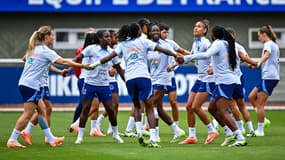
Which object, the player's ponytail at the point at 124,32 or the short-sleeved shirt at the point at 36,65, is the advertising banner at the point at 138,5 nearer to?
the player's ponytail at the point at 124,32

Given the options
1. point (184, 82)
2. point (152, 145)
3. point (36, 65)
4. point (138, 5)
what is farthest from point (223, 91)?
point (138, 5)

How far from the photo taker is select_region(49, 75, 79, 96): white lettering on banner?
33531 mm

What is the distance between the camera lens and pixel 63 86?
111 feet

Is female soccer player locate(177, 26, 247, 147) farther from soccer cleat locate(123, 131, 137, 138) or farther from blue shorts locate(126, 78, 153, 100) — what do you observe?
soccer cleat locate(123, 131, 137, 138)

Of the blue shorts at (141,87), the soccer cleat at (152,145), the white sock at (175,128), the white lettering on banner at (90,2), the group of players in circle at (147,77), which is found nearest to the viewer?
the soccer cleat at (152,145)

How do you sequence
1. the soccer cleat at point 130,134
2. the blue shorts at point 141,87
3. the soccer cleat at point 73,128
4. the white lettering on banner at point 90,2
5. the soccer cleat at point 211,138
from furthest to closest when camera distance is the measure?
the white lettering on banner at point 90,2 → the soccer cleat at point 73,128 → the soccer cleat at point 130,134 → the soccer cleat at point 211,138 → the blue shorts at point 141,87

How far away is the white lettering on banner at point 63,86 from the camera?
33.5 m

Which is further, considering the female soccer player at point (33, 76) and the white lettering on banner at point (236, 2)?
the white lettering on banner at point (236, 2)

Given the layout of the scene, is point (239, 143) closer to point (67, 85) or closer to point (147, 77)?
point (147, 77)

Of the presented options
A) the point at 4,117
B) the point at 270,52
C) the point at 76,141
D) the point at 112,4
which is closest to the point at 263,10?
the point at 112,4

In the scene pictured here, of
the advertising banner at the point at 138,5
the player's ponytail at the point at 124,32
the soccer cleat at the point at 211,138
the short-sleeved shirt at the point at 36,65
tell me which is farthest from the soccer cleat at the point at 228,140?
the advertising banner at the point at 138,5

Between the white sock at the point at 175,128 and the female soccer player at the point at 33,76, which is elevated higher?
the female soccer player at the point at 33,76

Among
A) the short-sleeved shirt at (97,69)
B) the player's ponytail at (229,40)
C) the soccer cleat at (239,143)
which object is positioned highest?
the player's ponytail at (229,40)

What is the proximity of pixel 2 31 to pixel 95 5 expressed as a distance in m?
4.16
